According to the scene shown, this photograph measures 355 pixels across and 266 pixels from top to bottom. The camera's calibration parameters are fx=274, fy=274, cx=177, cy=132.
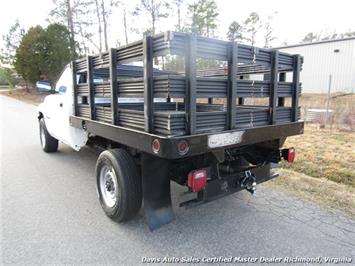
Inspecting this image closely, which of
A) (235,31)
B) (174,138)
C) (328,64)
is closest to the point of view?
(174,138)

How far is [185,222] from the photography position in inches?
129

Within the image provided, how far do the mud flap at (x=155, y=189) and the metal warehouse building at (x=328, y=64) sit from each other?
75.4 feet

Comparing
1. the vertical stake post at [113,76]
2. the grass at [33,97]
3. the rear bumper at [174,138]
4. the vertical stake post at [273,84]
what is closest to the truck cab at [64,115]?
the rear bumper at [174,138]

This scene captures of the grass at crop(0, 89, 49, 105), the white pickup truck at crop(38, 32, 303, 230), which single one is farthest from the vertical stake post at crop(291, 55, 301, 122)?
the grass at crop(0, 89, 49, 105)

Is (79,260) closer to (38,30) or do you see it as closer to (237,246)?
(237,246)

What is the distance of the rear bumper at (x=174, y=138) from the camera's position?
239 cm

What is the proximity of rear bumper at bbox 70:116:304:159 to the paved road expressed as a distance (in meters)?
0.99

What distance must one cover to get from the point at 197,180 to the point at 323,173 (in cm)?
301

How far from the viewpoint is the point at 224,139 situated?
273 cm

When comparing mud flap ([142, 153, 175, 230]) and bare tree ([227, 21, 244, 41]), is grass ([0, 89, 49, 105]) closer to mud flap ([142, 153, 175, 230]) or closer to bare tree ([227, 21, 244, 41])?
mud flap ([142, 153, 175, 230])

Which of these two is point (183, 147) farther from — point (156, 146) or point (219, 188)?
point (219, 188)

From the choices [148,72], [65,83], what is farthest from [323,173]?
[65,83]

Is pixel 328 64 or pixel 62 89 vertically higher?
pixel 328 64

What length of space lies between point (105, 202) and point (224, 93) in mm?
2009
